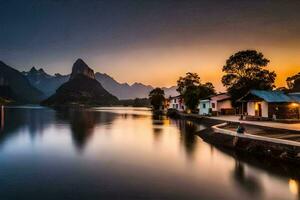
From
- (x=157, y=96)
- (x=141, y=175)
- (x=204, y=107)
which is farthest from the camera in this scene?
(x=157, y=96)

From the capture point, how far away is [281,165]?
800 inches

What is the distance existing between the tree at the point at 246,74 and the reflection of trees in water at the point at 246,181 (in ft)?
124

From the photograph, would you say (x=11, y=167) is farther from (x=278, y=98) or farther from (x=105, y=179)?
(x=278, y=98)

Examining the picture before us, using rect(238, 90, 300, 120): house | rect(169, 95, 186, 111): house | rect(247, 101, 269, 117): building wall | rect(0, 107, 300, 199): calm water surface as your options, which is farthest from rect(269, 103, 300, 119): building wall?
rect(169, 95, 186, 111): house

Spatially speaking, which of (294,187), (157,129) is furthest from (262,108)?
(294,187)

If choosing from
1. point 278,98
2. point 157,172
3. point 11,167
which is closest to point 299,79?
point 278,98

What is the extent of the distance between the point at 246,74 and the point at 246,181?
4450 centimetres

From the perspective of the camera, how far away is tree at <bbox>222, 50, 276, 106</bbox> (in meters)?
56.6

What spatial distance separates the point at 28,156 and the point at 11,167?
5378 millimetres

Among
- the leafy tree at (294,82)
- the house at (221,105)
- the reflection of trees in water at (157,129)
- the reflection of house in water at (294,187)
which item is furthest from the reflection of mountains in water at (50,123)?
the leafy tree at (294,82)

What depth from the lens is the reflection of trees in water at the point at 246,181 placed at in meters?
16.2

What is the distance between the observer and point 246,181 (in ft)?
59.4

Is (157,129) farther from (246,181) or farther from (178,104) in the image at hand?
(178,104)

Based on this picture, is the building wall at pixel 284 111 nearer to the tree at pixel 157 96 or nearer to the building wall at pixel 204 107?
the building wall at pixel 204 107
